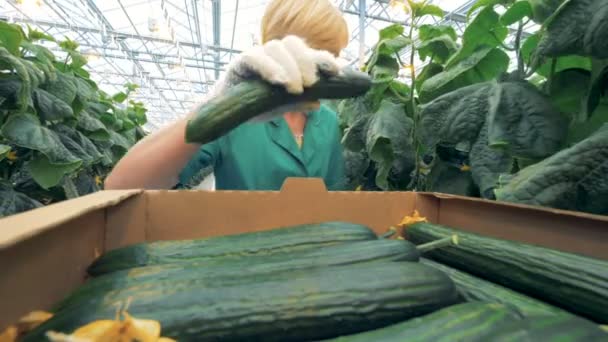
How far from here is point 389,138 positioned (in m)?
1.29

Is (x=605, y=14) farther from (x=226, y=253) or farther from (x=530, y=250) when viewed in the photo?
(x=226, y=253)

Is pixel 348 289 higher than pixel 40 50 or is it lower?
lower

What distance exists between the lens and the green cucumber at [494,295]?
690 mm

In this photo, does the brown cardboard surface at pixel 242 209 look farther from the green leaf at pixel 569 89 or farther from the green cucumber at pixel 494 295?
the green leaf at pixel 569 89

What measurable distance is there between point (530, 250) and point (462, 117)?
41 centimetres

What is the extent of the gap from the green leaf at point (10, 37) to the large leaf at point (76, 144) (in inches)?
16.3

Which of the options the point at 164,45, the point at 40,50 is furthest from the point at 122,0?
the point at 40,50

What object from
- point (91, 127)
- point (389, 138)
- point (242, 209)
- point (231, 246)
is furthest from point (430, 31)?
point (91, 127)

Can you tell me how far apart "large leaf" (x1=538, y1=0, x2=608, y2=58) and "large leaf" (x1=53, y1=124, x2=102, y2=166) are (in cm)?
181

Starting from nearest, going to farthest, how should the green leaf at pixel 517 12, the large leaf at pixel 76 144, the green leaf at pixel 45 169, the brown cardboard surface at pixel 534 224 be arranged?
the brown cardboard surface at pixel 534 224 < the green leaf at pixel 517 12 < the green leaf at pixel 45 169 < the large leaf at pixel 76 144

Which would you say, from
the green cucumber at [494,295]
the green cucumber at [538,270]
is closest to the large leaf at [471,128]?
the green cucumber at [538,270]

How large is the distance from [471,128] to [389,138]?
0.94ft

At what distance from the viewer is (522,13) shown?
1.12 m

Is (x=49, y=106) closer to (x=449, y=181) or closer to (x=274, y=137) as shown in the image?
(x=274, y=137)
